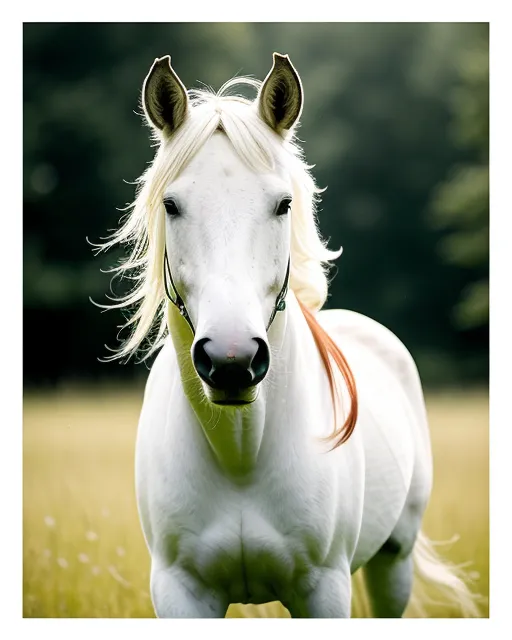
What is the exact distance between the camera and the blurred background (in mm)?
3117

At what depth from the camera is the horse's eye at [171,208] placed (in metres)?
2.02

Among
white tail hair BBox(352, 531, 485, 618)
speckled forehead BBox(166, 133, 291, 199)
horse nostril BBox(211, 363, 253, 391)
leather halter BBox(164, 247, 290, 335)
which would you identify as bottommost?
white tail hair BBox(352, 531, 485, 618)

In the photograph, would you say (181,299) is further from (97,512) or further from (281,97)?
(97,512)

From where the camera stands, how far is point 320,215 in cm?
432

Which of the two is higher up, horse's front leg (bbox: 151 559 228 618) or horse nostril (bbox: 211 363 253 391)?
horse nostril (bbox: 211 363 253 391)

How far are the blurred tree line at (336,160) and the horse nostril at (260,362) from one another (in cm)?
149

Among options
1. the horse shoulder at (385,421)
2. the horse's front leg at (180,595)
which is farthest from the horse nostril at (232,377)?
the horse shoulder at (385,421)

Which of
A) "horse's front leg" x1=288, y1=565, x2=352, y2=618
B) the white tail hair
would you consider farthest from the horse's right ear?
the white tail hair

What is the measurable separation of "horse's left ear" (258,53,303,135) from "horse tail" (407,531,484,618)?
1.91 metres

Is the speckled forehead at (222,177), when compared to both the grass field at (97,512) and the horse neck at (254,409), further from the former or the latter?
the grass field at (97,512)

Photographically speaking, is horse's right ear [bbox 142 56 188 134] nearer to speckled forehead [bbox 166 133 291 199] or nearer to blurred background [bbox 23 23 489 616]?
speckled forehead [bbox 166 133 291 199]

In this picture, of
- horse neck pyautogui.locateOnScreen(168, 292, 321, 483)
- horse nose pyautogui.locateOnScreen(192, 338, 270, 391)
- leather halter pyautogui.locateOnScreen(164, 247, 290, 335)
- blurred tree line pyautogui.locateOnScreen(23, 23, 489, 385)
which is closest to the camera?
horse nose pyautogui.locateOnScreen(192, 338, 270, 391)

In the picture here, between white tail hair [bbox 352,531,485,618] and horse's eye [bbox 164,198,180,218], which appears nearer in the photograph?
horse's eye [bbox 164,198,180,218]

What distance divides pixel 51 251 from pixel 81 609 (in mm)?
1454
